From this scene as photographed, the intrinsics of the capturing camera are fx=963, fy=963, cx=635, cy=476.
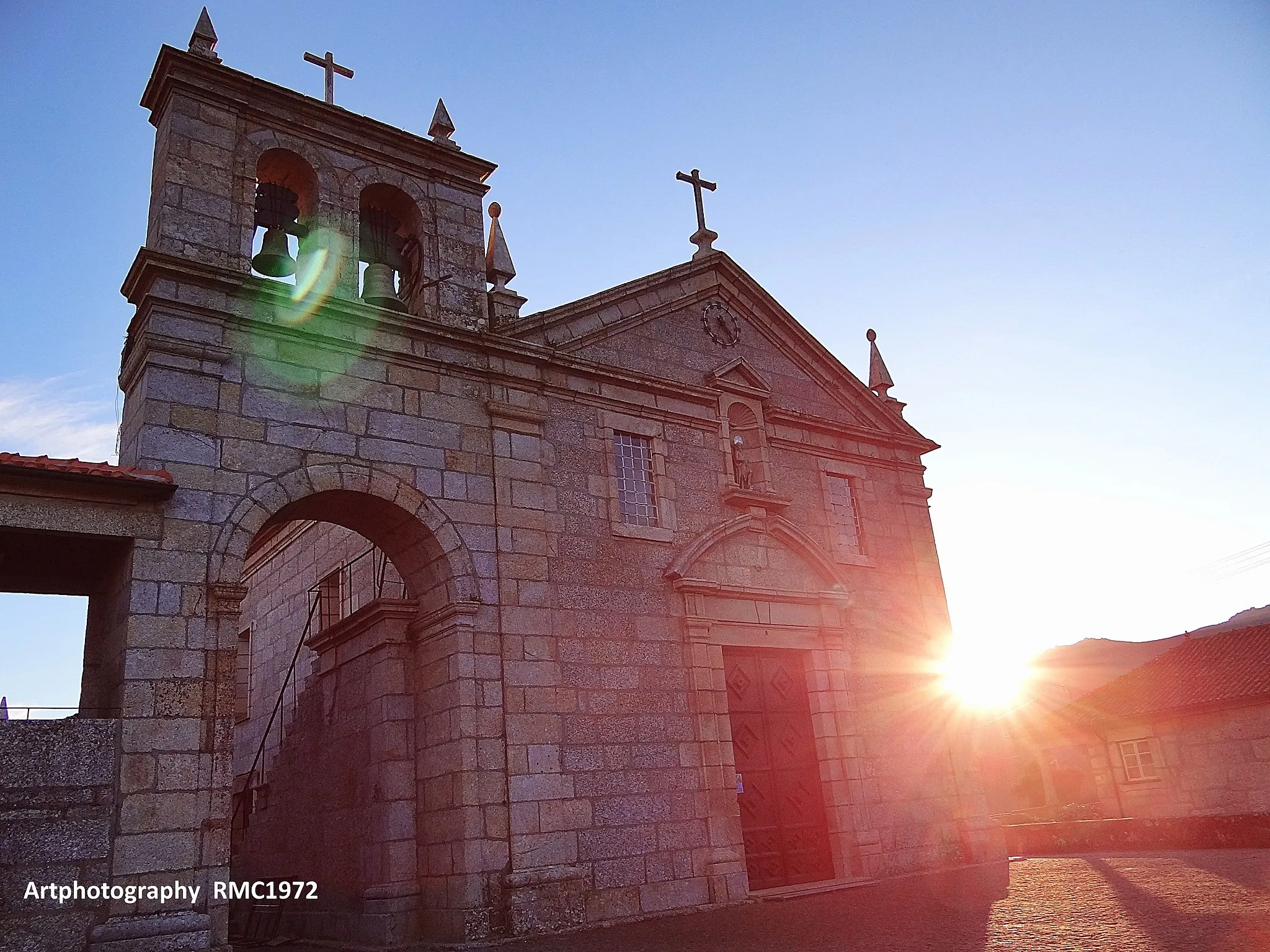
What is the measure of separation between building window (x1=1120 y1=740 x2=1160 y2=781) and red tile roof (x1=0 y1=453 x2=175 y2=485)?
70.4ft

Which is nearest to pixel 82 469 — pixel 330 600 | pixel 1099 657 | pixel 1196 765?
pixel 330 600

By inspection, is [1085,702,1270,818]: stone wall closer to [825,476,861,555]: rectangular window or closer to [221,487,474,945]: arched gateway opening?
[825,476,861,555]: rectangular window

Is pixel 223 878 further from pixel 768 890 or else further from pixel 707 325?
pixel 707 325

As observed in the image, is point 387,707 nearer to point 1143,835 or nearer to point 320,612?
point 320,612

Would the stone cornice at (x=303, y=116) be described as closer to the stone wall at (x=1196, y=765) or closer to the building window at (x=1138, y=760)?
the stone wall at (x=1196, y=765)

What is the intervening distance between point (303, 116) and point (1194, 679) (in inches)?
822

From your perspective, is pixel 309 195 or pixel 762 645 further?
pixel 762 645

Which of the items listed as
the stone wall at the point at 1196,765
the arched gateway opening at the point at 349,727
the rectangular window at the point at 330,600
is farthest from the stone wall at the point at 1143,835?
Result: the rectangular window at the point at 330,600

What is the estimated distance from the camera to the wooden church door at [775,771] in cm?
1109

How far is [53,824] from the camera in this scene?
688 centimetres

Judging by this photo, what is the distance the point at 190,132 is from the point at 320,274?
1758 mm

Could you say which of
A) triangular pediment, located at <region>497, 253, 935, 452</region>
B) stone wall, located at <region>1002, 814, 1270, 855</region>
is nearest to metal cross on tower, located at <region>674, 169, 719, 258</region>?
triangular pediment, located at <region>497, 253, 935, 452</region>

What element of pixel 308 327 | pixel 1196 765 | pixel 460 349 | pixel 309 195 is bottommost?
pixel 1196 765

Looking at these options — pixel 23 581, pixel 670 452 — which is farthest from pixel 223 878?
pixel 670 452
